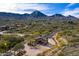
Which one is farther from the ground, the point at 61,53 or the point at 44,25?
the point at 44,25

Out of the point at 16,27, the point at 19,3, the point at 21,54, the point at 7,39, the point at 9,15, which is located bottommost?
the point at 21,54

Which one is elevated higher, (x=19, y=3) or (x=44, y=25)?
(x=19, y=3)

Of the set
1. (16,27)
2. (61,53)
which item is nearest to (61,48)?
(61,53)

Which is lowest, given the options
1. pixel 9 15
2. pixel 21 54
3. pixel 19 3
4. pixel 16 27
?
pixel 21 54

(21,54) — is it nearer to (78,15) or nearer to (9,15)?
(9,15)

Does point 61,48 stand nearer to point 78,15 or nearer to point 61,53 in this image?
point 61,53

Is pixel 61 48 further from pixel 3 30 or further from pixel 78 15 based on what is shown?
pixel 3 30

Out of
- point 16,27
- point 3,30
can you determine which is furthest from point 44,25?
point 3,30
